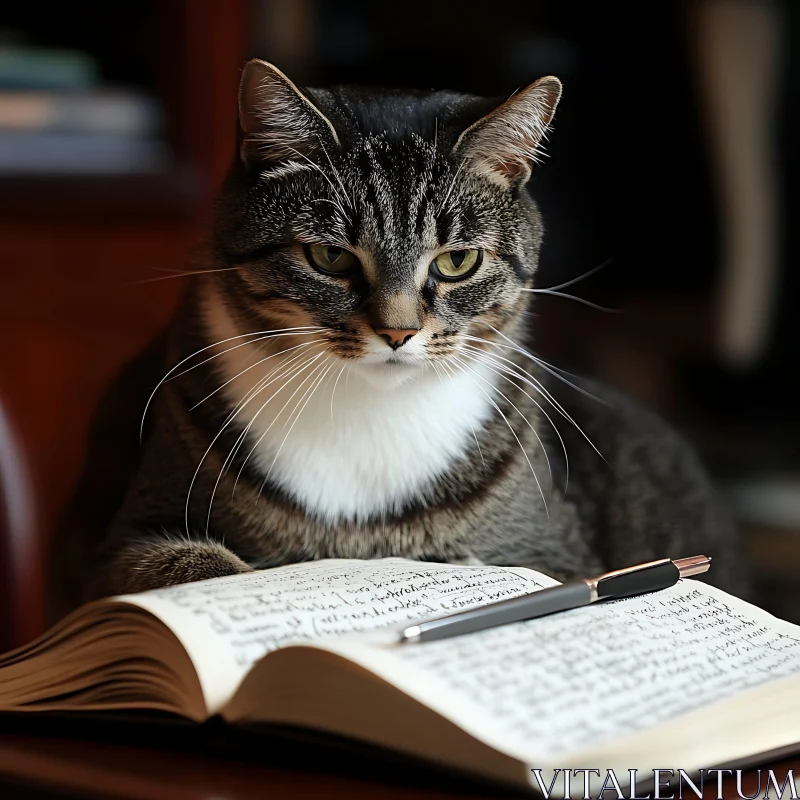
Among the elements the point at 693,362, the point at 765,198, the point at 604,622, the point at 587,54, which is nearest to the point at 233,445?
the point at 604,622

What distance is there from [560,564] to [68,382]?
38.5 inches

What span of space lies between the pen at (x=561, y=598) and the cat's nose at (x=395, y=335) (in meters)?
0.22

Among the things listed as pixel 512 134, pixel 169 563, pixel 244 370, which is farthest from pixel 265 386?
pixel 512 134

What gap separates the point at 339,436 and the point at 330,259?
0.14 meters

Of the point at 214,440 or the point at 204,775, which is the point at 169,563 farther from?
the point at 204,775

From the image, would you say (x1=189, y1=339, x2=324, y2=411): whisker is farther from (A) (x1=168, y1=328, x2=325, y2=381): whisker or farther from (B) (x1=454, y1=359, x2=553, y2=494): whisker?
(B) (x1=454, y1=359, x2=553, y2=494): whisker

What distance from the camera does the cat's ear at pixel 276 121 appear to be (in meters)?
0.74

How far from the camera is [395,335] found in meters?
0.76

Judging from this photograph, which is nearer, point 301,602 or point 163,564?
point 301,602

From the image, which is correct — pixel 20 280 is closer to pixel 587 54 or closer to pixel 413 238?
pixel 587 54

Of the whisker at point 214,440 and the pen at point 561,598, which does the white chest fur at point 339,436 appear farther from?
the pen at point 561,598

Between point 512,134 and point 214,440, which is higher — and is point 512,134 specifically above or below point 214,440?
above

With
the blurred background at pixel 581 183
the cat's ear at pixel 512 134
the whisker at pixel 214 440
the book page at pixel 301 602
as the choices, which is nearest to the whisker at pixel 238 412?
the whisker at pixel 214 440

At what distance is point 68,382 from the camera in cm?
157
